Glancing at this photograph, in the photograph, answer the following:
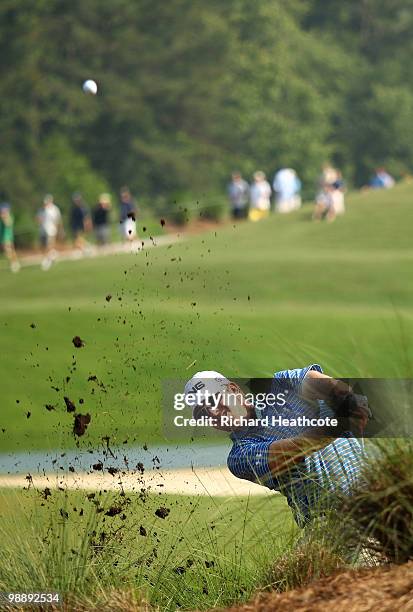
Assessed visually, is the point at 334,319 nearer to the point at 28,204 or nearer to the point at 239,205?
the point at 239,205

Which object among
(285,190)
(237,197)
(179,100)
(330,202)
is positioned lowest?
(330,202)

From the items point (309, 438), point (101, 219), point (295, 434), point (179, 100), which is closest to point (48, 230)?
point (101, 219)

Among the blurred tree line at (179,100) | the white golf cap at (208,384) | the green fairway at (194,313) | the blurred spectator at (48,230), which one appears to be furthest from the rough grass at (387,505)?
the blurred tree line at (179,100)

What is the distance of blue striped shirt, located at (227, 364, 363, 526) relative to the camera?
546cm

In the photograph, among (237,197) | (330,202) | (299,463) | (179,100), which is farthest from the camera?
(179,100)

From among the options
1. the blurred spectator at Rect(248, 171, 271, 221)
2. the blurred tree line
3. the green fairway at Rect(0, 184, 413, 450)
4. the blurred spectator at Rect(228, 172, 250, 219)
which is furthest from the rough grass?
the blurred tree line

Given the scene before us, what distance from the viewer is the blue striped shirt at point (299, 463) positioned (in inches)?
215

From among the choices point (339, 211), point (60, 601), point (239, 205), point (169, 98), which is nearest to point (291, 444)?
point (60, 601)

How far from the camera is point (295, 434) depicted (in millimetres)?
5605

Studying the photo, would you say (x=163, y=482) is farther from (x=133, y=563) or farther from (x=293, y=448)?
(x=293, y=448)

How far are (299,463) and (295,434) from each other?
0.35ft

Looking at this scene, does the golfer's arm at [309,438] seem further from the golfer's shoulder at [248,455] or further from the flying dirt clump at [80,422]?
the flying dirt clump at [80,422]

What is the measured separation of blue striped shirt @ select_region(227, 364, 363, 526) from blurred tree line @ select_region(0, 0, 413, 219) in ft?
173

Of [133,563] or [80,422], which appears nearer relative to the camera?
[133,563]
